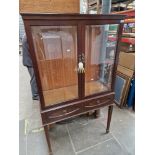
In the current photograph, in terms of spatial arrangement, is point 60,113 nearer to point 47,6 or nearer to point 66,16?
point 66,16

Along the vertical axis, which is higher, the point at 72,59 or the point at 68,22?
the point at 68,22

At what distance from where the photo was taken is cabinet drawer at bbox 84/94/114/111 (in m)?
1.46

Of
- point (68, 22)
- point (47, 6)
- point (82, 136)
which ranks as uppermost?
point (47, 6)

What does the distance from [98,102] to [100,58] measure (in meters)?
0.52

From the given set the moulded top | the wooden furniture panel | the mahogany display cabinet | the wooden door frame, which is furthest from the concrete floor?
the wooden furniture panel

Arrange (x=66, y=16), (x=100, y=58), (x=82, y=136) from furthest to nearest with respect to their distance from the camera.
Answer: (x=82, y=136)
(x=100, y=58)
(x=66, y=16)

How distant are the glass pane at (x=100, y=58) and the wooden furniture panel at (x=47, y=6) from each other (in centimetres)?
44

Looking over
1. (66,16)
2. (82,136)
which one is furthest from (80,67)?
(82,136)

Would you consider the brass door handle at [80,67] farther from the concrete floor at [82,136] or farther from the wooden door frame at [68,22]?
the concrete floor at [82,136]

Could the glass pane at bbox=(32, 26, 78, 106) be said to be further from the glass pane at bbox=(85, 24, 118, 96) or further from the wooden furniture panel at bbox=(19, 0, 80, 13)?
the wooden furniture panel at bbox=(19, 0, 80, 13)

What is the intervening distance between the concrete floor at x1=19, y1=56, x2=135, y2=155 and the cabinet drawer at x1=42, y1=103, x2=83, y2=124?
1.62 feet

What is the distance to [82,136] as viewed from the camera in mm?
1750

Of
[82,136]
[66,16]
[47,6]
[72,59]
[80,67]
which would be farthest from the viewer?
[82,136]
